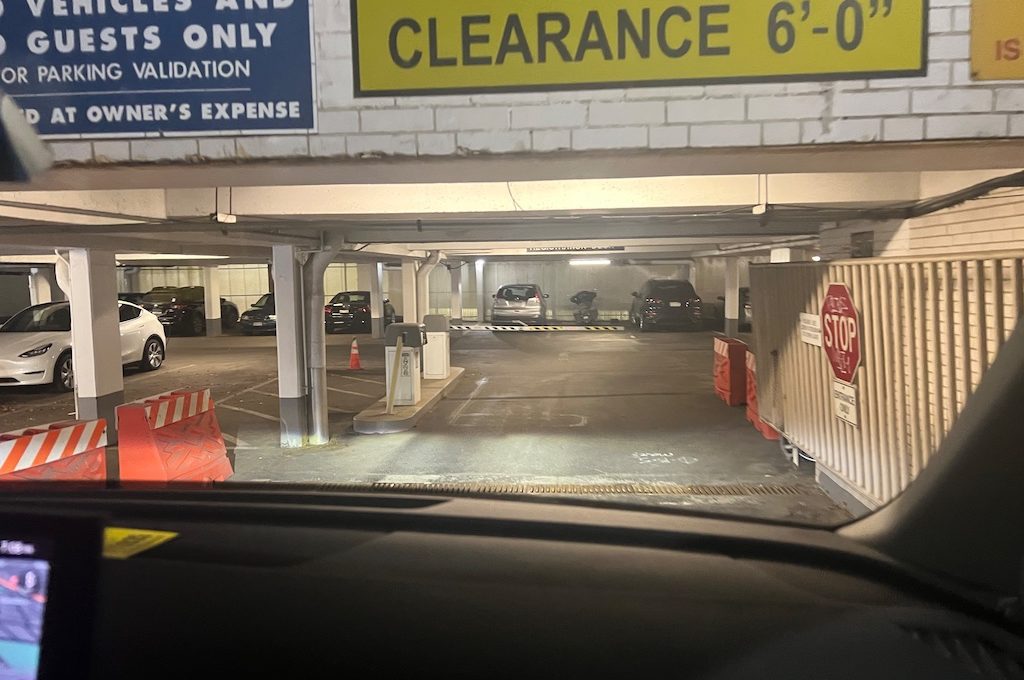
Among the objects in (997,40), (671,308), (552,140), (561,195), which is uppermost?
(997,40)

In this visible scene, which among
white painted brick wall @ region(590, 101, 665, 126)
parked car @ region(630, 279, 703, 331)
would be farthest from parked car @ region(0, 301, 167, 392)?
parked car @ region(630, 279, 703, 331)

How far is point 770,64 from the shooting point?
3.50 meters

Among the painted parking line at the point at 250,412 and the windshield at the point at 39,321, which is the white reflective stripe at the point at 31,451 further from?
the windshield at the point at 39,321

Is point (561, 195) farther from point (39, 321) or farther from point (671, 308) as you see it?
point (671, 308)

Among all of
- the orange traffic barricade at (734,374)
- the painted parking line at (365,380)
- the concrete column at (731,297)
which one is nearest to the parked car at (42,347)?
the painted parking line at (365,380)

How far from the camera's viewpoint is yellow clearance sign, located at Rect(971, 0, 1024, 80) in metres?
3.39

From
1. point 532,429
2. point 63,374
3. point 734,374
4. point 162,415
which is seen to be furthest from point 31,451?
point 734,374

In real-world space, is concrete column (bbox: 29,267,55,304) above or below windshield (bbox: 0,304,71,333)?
above

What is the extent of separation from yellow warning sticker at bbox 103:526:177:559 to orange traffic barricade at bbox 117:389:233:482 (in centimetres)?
517

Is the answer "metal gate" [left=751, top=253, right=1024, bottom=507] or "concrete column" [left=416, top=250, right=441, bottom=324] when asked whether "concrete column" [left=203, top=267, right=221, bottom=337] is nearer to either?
"concrete column" [left=416, top=250, right=441, bottom=324]

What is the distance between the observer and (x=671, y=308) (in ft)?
81.1

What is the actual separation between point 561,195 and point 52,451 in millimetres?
5066

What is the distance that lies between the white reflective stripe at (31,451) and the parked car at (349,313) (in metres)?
20.0

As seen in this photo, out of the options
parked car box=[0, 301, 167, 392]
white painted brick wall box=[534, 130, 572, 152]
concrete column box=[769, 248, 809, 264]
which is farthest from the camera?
concrete column box=[769, 248, 809, 264]
